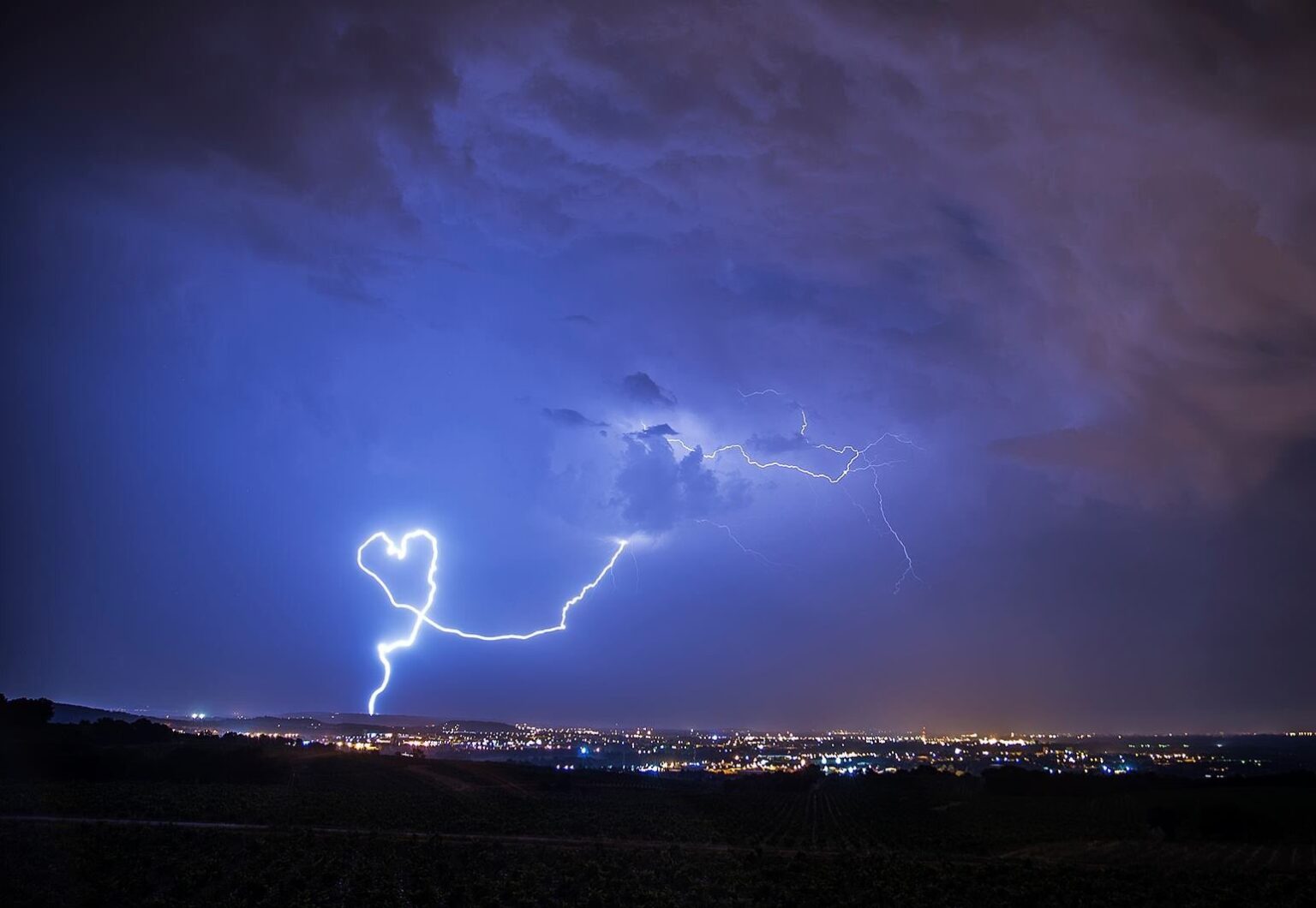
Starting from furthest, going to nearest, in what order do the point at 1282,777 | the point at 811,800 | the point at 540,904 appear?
the point at 1282,777 < the point at 811,800 < the point at 540,904

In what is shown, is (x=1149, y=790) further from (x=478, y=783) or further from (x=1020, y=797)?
(x=478, y=783)

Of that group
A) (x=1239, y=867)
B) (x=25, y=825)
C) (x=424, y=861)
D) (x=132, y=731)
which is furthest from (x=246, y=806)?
(x=132, y=731)

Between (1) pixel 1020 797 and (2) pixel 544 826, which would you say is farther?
(1) pixel 1020 797

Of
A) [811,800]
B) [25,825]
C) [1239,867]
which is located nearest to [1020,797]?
[811,800]

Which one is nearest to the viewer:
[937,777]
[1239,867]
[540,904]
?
[540,904]

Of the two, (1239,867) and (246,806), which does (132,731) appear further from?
(1239,867)

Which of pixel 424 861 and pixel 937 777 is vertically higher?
pixel 424 861
